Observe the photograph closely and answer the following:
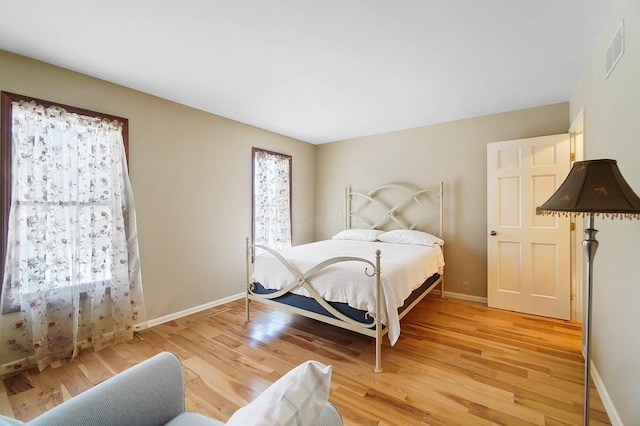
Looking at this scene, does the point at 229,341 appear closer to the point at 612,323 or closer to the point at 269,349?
the point at 269,349

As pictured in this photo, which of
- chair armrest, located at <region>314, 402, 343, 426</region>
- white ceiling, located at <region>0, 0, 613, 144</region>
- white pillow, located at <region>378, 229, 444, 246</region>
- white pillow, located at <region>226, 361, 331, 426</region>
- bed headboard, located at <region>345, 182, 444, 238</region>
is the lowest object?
chair armrest, located at <region>314, 402, 343, 426</region>

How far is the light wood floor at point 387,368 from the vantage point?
5.77 ft

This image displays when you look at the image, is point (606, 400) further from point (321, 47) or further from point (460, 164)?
point (321, 47)

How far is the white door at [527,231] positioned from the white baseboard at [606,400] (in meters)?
1.24

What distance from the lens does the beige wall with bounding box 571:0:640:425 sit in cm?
141

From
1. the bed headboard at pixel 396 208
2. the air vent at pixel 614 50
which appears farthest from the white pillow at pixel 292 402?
the bed headboard at pixel 396 208

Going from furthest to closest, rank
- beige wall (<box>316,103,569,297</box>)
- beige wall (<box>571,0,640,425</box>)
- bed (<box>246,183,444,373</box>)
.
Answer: beige wall (<box>316,103,569,297</box>) → bed (<box>246,183,444,373</box>) → beige wall (<box>571,0,640,425</box>)

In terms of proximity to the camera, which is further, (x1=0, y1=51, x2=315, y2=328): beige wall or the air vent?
(x1=0, y1=51, x2=315, y2=328): beige wall

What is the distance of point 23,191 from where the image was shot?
2.20 meters

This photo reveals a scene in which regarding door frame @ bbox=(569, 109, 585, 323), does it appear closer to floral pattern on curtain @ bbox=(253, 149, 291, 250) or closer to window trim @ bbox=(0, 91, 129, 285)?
floral pattern on curtain @ bbox=(253, 149, 291, 250)

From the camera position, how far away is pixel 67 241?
93.8 inches

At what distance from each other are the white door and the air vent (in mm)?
1540

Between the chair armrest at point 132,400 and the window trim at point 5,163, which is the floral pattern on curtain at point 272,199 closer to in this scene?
the window trim at point 5,163

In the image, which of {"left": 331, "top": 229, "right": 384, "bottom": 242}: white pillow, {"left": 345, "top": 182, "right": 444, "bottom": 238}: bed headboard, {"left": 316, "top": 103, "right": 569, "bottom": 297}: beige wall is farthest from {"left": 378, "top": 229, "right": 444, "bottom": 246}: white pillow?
{"left": 316, "top": 103, "right": 569, "bottom": 297}: beige wall
